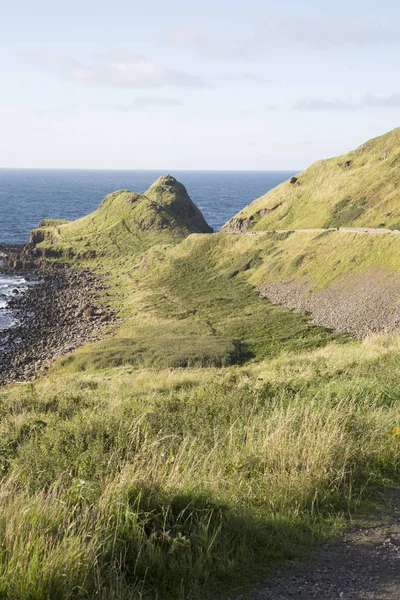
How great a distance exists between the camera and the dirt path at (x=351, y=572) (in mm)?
5480

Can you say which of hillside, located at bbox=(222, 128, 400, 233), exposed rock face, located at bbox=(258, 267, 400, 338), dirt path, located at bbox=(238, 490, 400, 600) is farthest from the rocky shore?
dirt path, located at bbox=(238, 490, 400, 600)

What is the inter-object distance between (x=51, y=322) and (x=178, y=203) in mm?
78696

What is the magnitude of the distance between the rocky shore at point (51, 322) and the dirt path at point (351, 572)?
43543 millimetres

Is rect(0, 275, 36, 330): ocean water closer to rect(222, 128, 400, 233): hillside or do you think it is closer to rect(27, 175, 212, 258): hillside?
rect(27, 175, 212, 258): hillside

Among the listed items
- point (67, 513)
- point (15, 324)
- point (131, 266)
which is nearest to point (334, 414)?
point (67, 513)

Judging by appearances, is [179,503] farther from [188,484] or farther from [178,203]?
[178,203]

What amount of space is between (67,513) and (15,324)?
6434 centimetres

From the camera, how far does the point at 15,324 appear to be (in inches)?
2633

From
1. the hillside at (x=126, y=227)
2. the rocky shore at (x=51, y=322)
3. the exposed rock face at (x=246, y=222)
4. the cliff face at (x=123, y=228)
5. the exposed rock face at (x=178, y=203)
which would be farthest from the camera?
the exposed rock face at (x=178, y=203)

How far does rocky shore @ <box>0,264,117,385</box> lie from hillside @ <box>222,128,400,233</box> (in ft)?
103

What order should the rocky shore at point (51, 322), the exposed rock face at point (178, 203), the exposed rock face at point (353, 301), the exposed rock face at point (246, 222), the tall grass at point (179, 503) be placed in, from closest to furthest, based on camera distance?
the tall grass at point (179, 503) < the exposed rock face at point (353, 301) < the rocky shore at point (51, 322) < the exposed rock face at point (246, 222) < the exposed rock face at point (178, 203)

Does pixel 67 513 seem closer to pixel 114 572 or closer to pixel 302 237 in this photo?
pixel 114 572

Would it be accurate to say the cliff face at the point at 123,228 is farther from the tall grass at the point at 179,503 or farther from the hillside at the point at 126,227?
the tall grass at the point at 179,503

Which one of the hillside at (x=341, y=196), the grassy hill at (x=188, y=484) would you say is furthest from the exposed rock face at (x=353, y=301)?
the grassy hill at (x=188, y=484)
